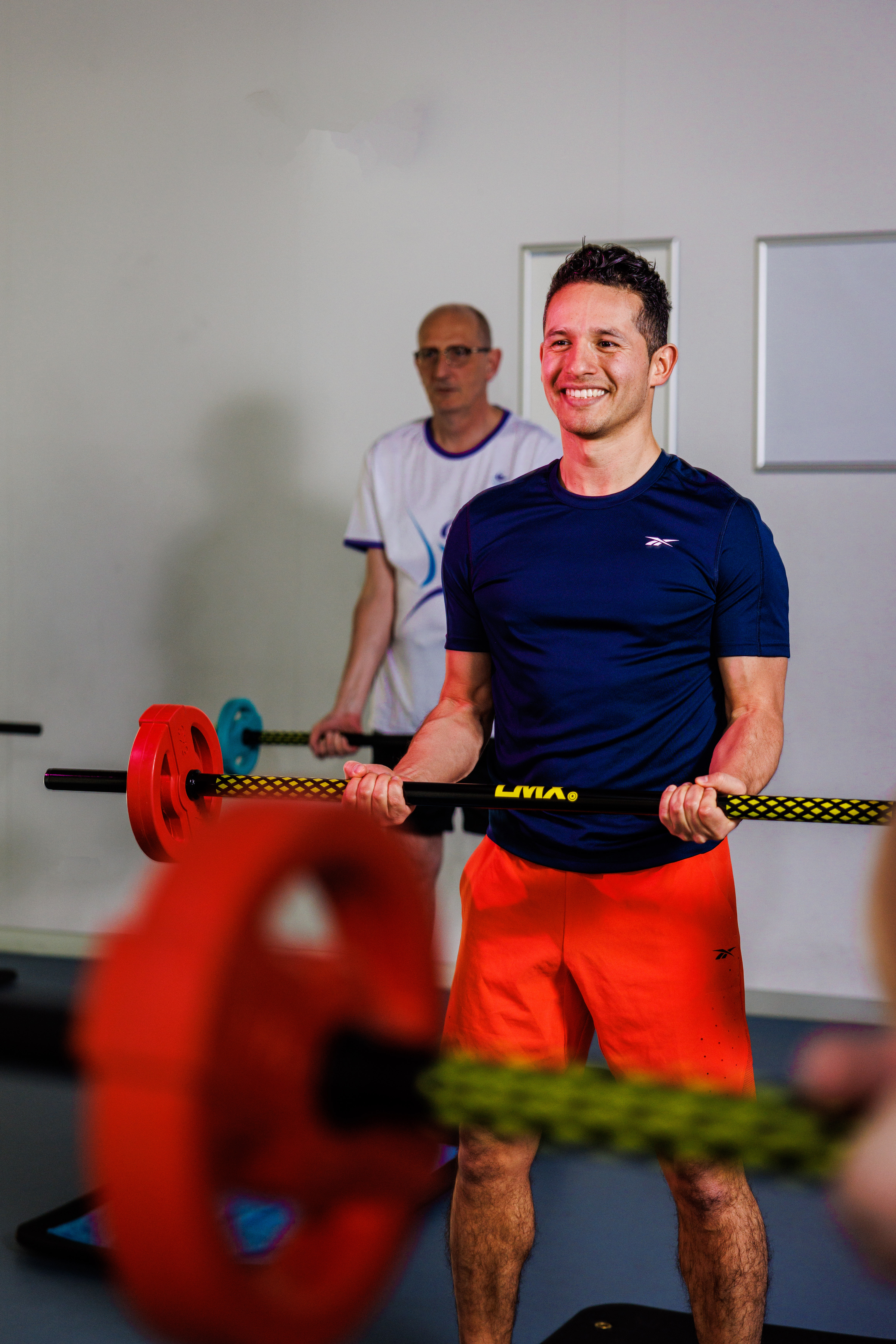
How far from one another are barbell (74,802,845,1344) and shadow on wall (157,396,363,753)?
12.2 feet

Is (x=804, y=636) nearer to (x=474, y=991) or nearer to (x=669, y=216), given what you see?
(x=669, y=216)

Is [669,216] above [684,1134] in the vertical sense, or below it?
above

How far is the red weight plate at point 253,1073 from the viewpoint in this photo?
1.83 feet

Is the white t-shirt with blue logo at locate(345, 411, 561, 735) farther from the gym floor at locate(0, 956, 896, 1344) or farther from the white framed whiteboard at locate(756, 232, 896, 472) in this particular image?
the gym floor at locate(0, 956, 896, 1344)

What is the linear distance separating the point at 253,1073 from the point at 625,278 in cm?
155

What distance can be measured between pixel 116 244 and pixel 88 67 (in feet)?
2.16

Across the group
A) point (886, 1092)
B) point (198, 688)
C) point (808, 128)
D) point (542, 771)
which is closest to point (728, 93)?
point (808, 128)

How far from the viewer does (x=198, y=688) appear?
466 cm

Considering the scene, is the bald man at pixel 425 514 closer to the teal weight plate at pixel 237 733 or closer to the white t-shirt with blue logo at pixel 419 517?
the white t-shirt with blue logo at pixel 419 517

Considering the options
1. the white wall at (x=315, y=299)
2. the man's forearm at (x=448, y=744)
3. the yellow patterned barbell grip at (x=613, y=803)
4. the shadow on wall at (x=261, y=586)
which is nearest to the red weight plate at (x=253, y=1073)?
the yellow patterned barbell grip at (x=613, y=803)

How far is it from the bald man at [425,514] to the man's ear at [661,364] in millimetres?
1456

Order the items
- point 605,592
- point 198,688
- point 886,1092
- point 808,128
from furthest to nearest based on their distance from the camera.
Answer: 1. point 198,688
2. point 808,128
3. point 605,592
4. point 886,1092

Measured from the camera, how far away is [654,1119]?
0.57 meters

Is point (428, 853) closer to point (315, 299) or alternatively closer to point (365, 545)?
point (365, 545)
